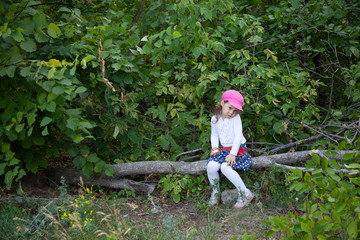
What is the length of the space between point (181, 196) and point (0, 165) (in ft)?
6.44

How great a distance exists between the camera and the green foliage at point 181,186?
4199mm

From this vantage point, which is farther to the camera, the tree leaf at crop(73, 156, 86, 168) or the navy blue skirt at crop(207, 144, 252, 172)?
the navy blue skirt at crop(207, 144, 252, 172)

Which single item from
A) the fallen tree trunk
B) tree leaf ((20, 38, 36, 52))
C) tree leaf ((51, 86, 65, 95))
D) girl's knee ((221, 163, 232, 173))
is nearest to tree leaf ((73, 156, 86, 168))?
the fallen tree trunk

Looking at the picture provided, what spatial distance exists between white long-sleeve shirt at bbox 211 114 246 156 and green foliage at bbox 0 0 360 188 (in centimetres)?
32

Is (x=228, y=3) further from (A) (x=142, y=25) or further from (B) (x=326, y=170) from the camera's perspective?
(B) (x=326, y=170)

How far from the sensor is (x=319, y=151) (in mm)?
3916

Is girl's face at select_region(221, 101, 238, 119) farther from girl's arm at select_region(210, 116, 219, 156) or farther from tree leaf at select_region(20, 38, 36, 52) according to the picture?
tree leaf at select_region(20, 38, 36, 52)

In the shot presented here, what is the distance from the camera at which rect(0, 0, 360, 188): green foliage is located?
339 centimetres

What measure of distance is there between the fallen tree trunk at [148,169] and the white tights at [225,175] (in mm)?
193

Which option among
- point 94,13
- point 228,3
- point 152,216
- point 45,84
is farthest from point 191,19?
point 152,216

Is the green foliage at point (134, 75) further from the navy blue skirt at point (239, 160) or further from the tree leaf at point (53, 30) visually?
the navy blue skirt at point (239, 160)

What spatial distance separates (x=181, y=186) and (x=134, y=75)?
137 cm

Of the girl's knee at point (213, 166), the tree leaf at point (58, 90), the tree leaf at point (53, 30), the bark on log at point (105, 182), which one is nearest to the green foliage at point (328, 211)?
the girl's knee at point (213, 166)

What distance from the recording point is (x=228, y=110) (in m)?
4.04
